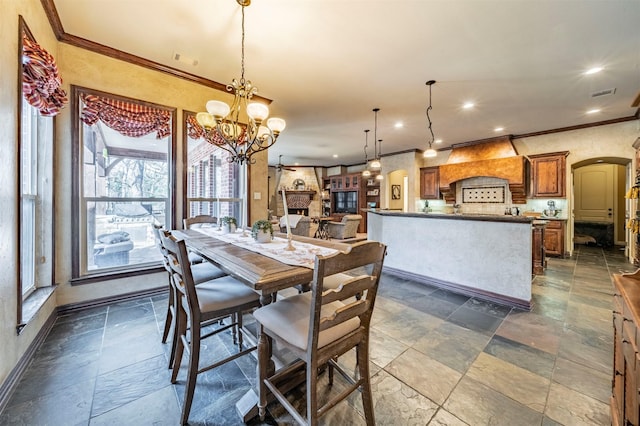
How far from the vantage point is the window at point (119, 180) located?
263 centimetres

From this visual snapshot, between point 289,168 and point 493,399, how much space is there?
893 cm

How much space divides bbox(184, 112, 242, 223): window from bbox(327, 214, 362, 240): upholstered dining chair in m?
3.67

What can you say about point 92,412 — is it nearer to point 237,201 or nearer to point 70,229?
point 70,229

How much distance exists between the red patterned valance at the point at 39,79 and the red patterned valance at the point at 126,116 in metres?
0.58

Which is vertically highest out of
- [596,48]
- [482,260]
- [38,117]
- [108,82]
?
[596,48]

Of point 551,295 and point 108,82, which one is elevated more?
point 108,82

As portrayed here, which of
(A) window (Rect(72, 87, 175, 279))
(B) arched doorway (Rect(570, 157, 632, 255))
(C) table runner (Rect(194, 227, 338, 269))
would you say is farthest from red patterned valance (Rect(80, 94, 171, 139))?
(B) arched doorway (Rect(570, 157, 632, 255))

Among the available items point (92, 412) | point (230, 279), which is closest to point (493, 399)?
point (230, 279)

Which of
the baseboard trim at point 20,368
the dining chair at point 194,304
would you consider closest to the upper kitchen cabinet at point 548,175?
the dining chair at point 194,304

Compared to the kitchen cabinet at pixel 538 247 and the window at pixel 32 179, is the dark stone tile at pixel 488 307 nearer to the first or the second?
the kitchen cabinet at pixel 538 247

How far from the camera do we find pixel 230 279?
1846mm

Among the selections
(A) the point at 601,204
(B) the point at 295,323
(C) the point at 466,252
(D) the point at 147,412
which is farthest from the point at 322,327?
(A) the point at 601,204

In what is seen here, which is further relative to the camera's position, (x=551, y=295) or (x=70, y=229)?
(x=551, y=295)

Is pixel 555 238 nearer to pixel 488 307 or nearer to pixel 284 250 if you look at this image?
pixel 488 307
